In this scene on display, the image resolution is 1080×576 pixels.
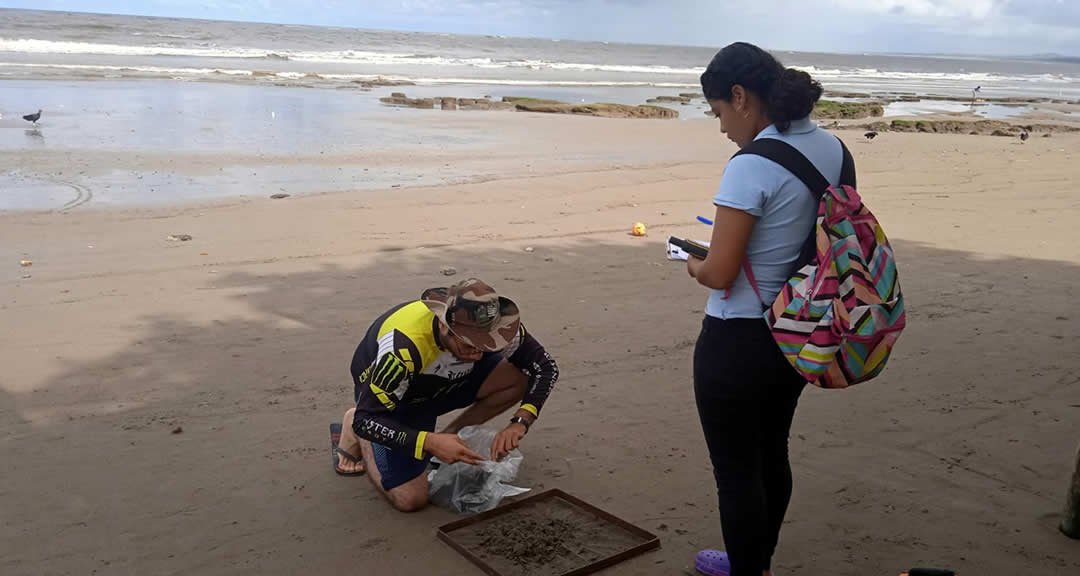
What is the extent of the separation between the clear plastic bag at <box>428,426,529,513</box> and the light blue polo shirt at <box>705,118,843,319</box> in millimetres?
1597

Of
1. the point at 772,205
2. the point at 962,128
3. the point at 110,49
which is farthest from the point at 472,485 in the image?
the point at 110,49

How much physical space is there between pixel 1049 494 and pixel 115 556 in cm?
378

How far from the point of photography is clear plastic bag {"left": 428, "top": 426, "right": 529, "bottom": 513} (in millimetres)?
3867

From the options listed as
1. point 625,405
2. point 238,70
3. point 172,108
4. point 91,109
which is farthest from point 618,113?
point 625,405

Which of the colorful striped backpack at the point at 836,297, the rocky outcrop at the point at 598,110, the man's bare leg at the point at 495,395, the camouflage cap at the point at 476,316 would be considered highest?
the colorful striped backpack at the point at 836,297

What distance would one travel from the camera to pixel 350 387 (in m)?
5.07

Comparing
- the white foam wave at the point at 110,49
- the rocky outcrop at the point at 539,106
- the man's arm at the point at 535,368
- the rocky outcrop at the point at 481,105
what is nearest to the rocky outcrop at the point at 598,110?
the rocky outcrop at the point at 539,106

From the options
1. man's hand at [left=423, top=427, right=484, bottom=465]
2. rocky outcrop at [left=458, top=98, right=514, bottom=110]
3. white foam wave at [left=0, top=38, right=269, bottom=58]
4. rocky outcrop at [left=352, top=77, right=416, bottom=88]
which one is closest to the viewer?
man's hand at [left=423, top=427, right=484, bottom=465]

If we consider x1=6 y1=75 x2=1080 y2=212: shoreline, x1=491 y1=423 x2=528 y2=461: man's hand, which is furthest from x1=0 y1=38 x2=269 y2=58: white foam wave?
x1=491 y1=423 x2=528 y2=461: man's hand

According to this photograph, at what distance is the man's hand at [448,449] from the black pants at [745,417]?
101 cm

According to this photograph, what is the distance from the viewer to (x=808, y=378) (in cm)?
250

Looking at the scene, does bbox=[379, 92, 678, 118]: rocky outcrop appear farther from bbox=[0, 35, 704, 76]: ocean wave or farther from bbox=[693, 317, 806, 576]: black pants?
bbox=[693, 317, 806, 576]: black pants

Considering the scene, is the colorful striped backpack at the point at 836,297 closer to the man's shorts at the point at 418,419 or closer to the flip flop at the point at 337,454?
the man's shorts at the point at 418,419

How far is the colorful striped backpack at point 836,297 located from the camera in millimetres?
2451
